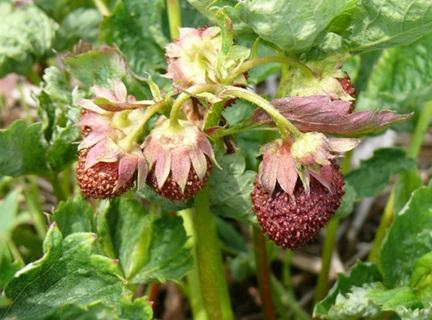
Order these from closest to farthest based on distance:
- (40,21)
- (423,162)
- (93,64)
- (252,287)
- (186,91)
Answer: (186,91) → (93,64) → (40,21) → (252,287) → (423,162)

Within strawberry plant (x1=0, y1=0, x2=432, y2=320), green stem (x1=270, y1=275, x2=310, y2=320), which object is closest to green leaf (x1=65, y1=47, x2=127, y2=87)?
strawberry plant (x1=0, y1=0, x2=432, y2=320)

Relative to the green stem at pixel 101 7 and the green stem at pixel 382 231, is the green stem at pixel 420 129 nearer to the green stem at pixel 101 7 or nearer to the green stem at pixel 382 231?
the green stem at pixel 382 231

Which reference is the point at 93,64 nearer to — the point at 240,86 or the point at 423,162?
the point at 240,86

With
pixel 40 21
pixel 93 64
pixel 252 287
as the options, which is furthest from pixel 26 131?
pixel 252 287

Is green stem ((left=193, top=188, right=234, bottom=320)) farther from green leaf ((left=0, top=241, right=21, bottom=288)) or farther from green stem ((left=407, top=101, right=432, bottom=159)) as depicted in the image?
green stem ((left=407, top=101, right=432, bottom=159))

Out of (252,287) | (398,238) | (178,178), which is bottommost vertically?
(252,287)

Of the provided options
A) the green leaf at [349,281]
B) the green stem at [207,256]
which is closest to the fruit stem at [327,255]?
the green leaf at [349,281]
